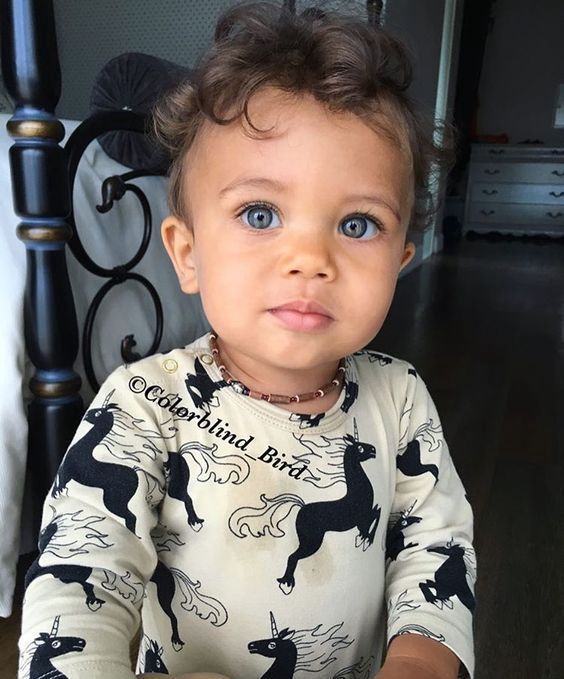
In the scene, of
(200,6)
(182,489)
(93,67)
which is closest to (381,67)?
(182,489)

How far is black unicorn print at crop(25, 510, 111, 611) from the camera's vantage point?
1.48 feet

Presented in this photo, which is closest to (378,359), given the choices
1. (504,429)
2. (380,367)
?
(380,367)

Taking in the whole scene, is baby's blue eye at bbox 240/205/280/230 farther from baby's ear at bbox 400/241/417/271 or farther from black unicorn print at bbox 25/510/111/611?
black unicorn print at bbox 25/510/111/611

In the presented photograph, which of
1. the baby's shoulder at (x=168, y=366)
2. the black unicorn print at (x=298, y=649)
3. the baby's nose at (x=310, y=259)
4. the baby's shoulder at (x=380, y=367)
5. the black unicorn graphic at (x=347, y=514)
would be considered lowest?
the black unicorn print at (x=298, y=649)

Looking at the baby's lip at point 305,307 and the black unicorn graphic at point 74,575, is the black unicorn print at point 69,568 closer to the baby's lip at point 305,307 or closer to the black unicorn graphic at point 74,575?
the black unicorn graphic at point 74,575

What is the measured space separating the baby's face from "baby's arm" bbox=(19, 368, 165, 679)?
4.8 inches

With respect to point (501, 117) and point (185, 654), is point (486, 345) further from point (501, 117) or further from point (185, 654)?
point (501, 117)

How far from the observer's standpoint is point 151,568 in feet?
1.68

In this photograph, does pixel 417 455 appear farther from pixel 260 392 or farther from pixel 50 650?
pixel 50 650

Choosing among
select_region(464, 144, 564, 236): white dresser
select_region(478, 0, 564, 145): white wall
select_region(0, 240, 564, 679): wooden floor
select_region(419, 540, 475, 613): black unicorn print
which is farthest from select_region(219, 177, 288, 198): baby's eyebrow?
select_region(478, 0, 564, 145): white wall

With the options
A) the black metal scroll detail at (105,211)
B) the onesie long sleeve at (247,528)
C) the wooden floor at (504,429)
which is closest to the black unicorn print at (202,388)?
the onesie long sleeve at (247,528)

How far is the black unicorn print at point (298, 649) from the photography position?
56cm

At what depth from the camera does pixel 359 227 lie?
0.55 m

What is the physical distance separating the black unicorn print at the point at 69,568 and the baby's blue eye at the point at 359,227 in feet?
0.99
